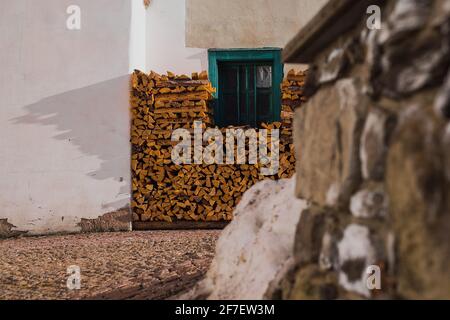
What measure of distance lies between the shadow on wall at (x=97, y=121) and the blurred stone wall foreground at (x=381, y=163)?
551cm

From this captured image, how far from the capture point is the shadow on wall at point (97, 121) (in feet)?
23.1

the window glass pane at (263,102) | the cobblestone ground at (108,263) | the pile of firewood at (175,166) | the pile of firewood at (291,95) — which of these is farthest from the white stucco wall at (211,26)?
the cobblestone ground at (108,263)

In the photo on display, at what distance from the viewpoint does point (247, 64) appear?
818cm

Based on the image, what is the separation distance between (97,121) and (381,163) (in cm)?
624

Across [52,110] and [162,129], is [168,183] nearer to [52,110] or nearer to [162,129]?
[162,129]

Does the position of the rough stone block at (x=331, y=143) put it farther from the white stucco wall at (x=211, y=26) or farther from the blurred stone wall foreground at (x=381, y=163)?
the white stucco wall at (x=211, y=26)

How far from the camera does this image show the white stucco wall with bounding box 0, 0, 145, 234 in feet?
23.1

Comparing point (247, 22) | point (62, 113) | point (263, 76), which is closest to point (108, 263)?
point (62, 113)

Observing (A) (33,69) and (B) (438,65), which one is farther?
(A) (33,69)

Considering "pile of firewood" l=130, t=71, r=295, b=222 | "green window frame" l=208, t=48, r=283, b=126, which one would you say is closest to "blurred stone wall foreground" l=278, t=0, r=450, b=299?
"pile of firewood" l=130, t=71, r=295, b=222
